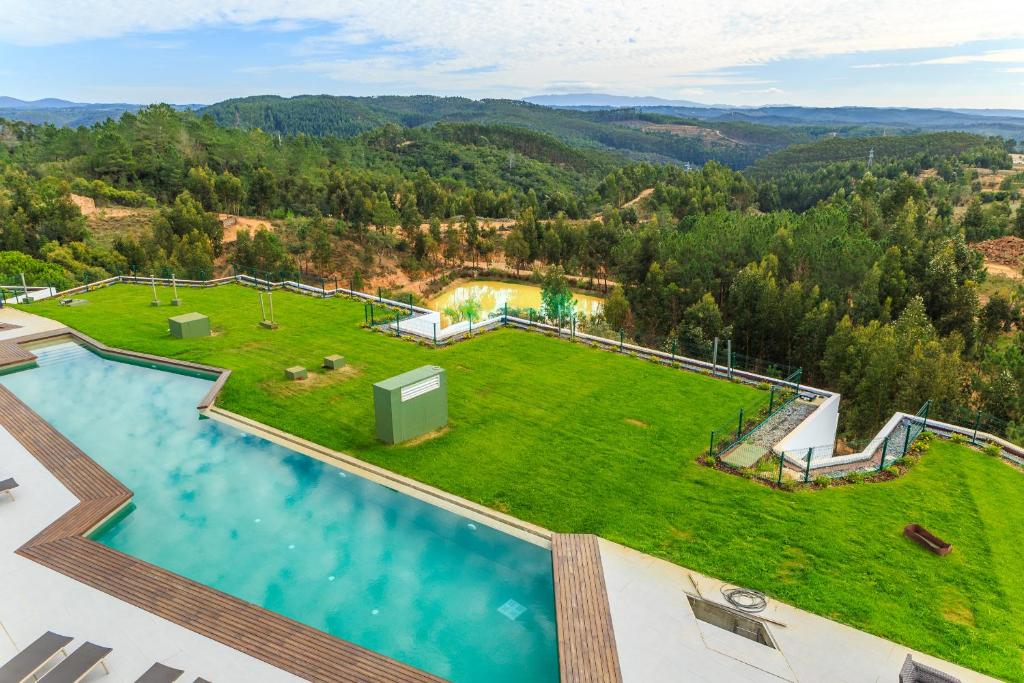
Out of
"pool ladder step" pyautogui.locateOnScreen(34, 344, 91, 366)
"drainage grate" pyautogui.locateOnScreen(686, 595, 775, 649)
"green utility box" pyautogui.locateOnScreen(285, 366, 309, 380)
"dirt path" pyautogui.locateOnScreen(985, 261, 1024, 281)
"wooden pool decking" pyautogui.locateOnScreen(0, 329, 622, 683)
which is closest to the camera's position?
"wooden pool decking" pyautogui.locateOnScreen(0, 329, 622, 683)

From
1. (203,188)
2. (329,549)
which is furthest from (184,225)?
(329,549)

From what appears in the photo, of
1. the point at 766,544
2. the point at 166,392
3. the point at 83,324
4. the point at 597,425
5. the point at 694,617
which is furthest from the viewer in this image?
the point at 83,324

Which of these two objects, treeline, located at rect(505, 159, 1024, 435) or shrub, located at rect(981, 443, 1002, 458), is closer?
shrub, located at rect(981, 443, 1002, 458)

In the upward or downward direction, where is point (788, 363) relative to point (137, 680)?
downward

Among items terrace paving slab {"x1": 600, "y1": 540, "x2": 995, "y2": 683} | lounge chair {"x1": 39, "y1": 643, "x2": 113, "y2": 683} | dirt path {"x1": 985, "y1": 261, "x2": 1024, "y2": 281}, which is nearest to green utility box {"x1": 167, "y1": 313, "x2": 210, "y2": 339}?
lounge chair {"x1": 39, "y1": 643, "x2": 113, "y2": 683}

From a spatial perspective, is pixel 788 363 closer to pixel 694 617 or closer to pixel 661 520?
pixel 661 520

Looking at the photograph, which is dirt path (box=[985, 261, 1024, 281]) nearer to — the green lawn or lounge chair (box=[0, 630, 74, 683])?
the green lawn

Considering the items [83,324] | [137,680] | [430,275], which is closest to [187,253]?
[83,324]
